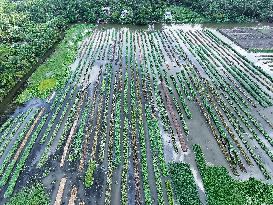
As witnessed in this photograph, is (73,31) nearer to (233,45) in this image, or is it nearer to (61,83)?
(61,83)

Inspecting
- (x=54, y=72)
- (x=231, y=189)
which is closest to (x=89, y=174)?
(x=231, y=189)

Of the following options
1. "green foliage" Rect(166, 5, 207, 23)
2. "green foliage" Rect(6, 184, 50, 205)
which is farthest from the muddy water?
"green foliage" Rect(6, 184, 50, 205)

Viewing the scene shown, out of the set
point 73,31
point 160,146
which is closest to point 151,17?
point 73,31

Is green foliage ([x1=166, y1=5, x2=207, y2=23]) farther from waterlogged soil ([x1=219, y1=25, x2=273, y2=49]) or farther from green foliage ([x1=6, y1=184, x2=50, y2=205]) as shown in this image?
green foliage ([x1=6, y1=184, x2=50, y2=205])

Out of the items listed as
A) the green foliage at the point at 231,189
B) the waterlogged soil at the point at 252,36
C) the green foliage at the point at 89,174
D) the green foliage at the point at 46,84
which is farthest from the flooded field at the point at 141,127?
the waterlogged soil at the point at 252,36

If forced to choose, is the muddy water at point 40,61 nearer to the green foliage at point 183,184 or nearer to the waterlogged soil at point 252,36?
the waterlogged soil at point 252,36
